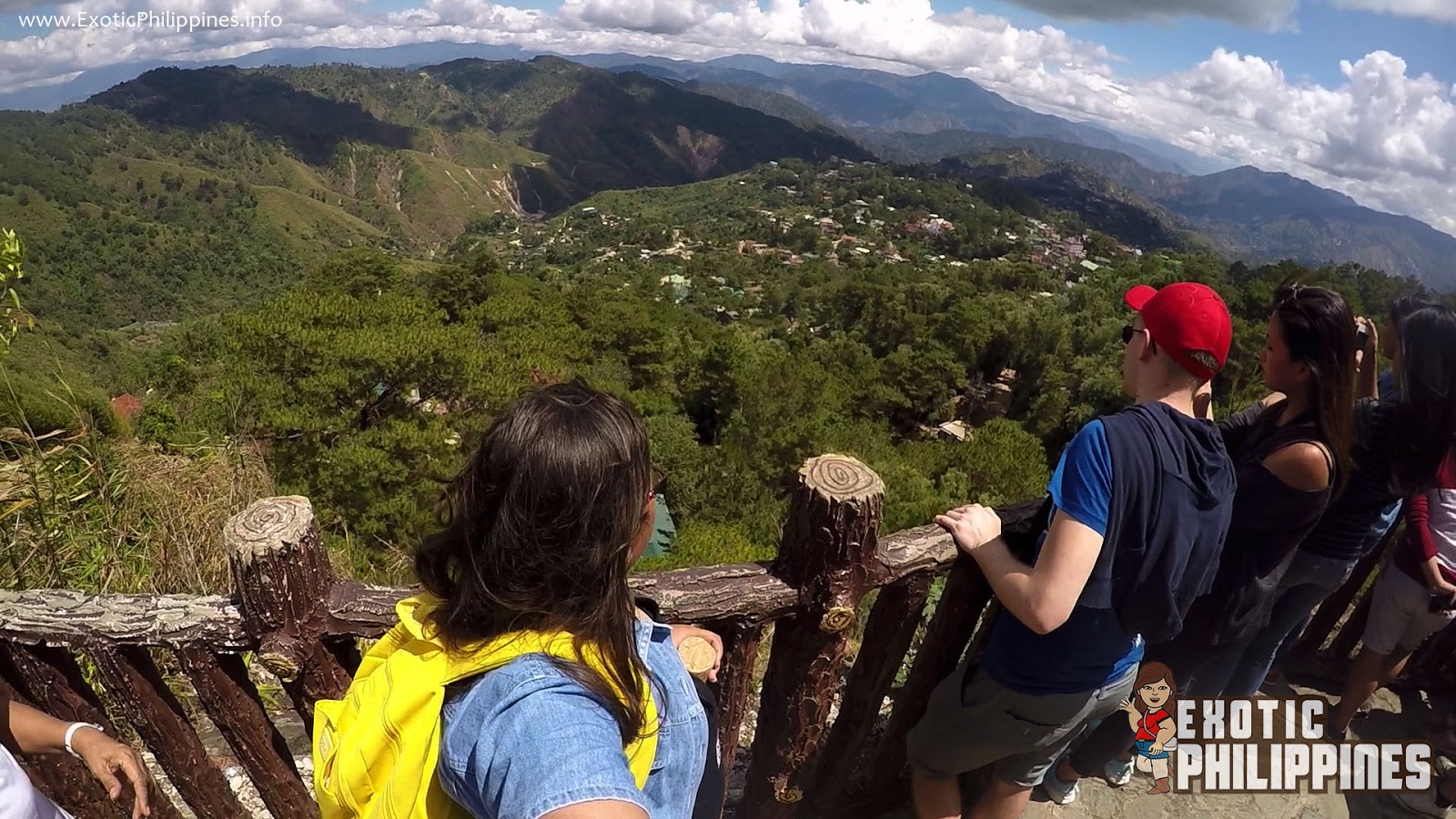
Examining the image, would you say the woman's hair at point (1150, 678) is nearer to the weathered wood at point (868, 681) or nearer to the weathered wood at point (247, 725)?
the weathered wood at point (868, 681)

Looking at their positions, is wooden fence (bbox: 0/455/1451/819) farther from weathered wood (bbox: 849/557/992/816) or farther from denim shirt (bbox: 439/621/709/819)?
denim shirt (bbox: 439/621/709/819)

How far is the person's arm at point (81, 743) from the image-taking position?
1669 millimetres

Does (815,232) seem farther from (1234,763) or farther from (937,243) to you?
(1234,763)

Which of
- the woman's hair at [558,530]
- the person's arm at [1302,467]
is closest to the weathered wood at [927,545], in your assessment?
the person's arm at [1302,467]

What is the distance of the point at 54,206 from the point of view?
90.9 meters

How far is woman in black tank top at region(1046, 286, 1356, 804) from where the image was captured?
1833 mm

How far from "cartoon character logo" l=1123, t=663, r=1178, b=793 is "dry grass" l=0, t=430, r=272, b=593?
3.71 meters

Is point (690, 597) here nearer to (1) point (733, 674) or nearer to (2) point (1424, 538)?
(1) point (733, 674)

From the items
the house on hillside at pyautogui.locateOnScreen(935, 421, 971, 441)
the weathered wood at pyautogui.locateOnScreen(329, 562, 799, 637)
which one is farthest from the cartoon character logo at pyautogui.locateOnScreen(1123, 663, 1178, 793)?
the house on hillside at pyautogui.locateOnScreen(935, 421, 971, 441)

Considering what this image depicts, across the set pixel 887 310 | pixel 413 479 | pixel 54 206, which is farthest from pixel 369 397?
pixel 54 206

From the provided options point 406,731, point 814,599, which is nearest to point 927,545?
point 814,599

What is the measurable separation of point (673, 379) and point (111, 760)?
19.3 meters

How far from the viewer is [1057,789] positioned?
8.66 feet

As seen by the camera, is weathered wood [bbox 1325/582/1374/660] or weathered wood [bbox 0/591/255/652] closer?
weathered wood [bbox 0/591/255/652]
